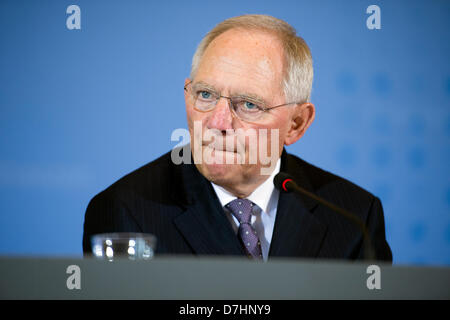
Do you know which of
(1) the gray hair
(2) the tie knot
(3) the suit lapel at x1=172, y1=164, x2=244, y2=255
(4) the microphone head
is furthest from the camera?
(1) the gray hair

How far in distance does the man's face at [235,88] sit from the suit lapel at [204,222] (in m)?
0.08

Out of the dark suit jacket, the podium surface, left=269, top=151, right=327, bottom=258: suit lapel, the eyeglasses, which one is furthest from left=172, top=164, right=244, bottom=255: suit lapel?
the podium surface

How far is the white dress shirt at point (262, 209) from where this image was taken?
2.27 metres

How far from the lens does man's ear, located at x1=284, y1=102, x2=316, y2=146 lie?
247 cm

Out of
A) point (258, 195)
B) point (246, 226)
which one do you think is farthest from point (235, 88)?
point (246, 226)

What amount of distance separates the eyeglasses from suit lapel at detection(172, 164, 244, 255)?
0.99 ft

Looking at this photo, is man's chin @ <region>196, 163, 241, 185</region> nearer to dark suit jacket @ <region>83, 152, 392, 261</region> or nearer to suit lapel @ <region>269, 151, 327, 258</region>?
dark suit jacket @ <region>83, 152, 392, 261</region>

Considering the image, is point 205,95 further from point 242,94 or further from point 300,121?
point 300,121

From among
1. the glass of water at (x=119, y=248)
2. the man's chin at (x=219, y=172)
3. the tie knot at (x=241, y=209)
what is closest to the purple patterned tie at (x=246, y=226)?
the tie knot at (x=241, y=209)

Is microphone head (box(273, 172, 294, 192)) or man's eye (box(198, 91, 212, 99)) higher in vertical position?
man's eye (box(198, 91, 212, 99))

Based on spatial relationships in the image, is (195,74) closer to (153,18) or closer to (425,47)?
(153,18)

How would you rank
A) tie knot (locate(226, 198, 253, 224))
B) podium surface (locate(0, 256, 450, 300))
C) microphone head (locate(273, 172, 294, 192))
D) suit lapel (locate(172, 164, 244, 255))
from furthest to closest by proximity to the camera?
tie knot (locate(226, 198, 253, 224)) → suit lapel (locate(172, 164, 244, 255)) → microphone head (locate(273, 172, 294, 192)) → podium surface (locate(0, 256, 450, 300))

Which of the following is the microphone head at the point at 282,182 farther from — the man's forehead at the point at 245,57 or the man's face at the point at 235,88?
the man's forehead at the point at 245,57

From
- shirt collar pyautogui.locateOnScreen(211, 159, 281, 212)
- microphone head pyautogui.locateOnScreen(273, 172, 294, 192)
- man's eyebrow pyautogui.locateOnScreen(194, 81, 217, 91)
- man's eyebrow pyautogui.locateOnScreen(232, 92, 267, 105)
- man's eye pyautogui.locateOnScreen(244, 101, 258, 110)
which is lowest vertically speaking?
shirt collar pyautogui.locateOnScreen(211, 159, 281, 212)
